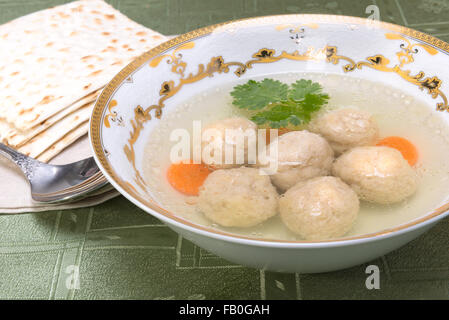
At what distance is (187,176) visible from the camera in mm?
1111

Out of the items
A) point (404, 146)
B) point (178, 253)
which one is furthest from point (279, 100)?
point (178, 253)

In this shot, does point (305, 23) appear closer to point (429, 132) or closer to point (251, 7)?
point (429, 132)

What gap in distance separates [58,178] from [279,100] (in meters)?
0.63

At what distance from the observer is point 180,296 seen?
99 cm

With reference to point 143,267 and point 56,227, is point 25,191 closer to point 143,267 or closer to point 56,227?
point 56,227

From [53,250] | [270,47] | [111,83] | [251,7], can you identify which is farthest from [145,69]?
[251,7]

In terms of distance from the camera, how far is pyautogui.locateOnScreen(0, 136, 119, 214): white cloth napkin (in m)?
1.24

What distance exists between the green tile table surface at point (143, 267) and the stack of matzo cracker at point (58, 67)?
0.27 meters

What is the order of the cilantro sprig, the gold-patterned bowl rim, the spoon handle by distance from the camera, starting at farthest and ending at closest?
the spoon handle → the cilantro sprig → the gold-patterned bowl rim

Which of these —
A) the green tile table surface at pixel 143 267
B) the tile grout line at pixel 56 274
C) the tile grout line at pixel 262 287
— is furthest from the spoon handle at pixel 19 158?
the tile grout line at pixel 262 287

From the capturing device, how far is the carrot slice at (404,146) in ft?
3.70

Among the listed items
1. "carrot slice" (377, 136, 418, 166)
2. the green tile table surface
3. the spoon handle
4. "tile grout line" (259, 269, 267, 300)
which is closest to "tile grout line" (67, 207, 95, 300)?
the green tile table surface

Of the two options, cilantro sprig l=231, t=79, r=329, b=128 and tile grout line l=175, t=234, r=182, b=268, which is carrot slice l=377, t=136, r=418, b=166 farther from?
tile grout line l=175, t=234, r=182, b=268

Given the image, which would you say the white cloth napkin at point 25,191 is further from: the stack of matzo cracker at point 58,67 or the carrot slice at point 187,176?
the carrot slice at point 187,176
